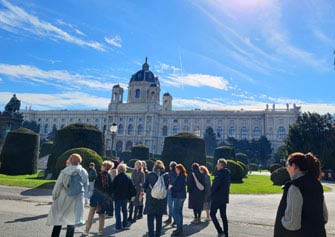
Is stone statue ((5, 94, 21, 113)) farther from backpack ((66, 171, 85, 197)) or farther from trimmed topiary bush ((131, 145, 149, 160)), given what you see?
backpack ((66, 171, 85, 197))

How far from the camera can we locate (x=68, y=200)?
476cm

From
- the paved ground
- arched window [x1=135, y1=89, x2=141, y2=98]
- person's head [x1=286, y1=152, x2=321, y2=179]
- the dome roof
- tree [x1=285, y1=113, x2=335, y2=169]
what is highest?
the dome roof

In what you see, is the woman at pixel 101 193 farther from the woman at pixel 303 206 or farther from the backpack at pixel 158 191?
the woman at pixel 303 206

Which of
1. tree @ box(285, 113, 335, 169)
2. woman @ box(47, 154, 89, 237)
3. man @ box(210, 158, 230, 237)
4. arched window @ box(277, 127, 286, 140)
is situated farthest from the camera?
arched window @ box(277, 127, 286, 140)

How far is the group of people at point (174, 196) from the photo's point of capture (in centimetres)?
276

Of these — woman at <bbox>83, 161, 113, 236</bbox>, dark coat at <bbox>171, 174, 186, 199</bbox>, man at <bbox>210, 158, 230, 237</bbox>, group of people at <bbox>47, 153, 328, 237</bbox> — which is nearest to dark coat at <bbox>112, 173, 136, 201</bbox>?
group of people at <bbox>47, 153, 328, 237</bbox>

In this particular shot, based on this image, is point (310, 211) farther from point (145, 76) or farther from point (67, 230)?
point (145, 76)

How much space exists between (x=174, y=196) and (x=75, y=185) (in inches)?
92.3

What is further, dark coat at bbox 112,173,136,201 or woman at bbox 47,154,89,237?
dark coat at bbox 112,173,136,201

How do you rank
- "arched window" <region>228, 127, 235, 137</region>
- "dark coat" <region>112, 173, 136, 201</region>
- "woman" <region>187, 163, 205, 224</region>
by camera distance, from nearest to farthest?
1. "dark coat" <region>112, 173, 136, 201</region>
2. "woman" <region>187, 163, 205, 224</region>
3. "arched window" <region>228, 127, 235, 137</region>

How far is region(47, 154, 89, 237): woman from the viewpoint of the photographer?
185 inches

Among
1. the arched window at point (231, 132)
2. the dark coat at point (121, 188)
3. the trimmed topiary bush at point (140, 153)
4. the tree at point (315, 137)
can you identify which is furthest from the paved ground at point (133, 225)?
the arched window at point (231, 132)

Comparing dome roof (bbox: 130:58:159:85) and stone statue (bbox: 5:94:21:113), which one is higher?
dome roof (bbox: 130:58:159:85)

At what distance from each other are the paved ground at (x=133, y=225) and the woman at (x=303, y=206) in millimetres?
3574
